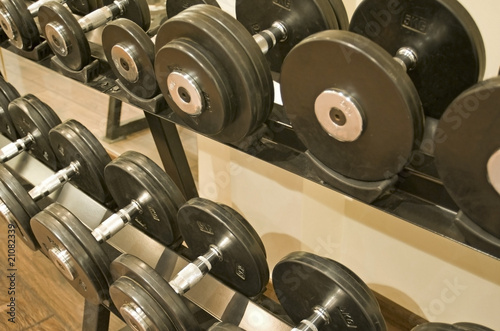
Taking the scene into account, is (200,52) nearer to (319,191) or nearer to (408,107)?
(408,107)

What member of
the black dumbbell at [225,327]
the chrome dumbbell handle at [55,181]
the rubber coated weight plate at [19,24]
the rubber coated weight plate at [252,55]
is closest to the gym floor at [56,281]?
the chrome dumbbell handle at [55,181]

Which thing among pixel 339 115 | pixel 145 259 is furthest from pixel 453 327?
pixel 145 259

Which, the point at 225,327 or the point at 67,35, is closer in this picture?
the point at 225,327

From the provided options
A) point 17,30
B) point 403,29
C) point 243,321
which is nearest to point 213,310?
point 243,321

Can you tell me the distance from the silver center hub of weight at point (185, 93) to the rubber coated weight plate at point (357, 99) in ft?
0.57

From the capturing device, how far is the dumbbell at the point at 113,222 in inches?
51.3

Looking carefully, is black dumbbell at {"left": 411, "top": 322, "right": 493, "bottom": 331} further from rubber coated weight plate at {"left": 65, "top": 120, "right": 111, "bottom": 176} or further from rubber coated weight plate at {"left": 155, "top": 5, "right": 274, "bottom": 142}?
rubber coated weight plate at {"left": 65, "top": 120, "right": 111, "bottom": 176}

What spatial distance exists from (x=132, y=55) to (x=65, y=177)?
1.74 ft

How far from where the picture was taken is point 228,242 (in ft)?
3.86

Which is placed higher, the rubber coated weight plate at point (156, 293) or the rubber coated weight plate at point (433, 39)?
the rubber coated weight plate at point (433, 39)

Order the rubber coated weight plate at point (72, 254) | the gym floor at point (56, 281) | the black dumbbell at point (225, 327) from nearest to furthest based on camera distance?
the black dumbbell at point (225, 327), the rubber coated weight plate at point (72, 254), the gym floor at point (56, 281)

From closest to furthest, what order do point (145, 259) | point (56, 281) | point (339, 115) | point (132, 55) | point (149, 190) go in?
1. point (339, 115)
2. point (132, 55)
3. point (149, 190)
4. point (145, 259)
5. point (56, 281)

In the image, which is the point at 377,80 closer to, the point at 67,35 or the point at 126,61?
the point at 126,61

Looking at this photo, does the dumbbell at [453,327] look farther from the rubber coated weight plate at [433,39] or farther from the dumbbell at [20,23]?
the dumbbell at [20,23]
